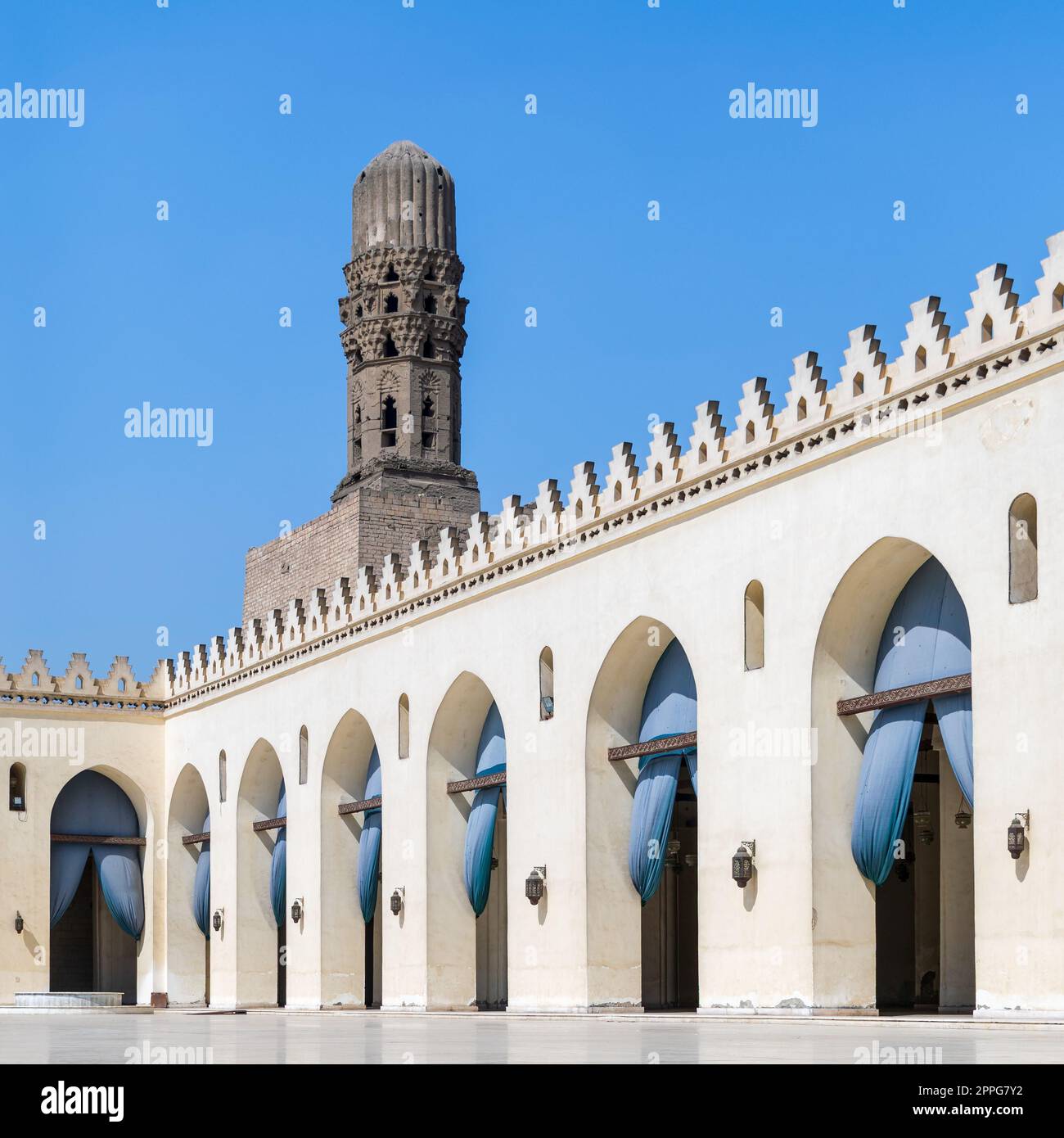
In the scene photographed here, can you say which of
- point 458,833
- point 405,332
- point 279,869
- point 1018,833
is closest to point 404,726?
point 458,833

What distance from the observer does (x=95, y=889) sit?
3969 cm

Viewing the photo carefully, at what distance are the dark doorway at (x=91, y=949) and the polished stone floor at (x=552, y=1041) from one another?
18.4 m

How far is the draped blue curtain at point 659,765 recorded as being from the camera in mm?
23453

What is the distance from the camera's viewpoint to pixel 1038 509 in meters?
17.6

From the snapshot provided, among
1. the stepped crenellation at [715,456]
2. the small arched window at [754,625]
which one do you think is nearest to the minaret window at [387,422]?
the stepped crenellation at [715,456]

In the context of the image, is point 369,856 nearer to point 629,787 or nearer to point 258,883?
point 258,883

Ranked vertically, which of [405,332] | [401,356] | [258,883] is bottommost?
[258,883]

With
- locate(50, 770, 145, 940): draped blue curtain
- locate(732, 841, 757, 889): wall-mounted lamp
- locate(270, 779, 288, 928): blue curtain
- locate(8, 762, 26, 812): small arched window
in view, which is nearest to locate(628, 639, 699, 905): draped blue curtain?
locate(732, 841, 757, 889): wall-mounted lamp

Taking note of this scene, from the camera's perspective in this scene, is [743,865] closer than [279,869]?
Yes

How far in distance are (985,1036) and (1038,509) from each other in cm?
514

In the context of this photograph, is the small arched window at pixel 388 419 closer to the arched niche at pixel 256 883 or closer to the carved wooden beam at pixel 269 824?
the arched niche at pixel 256 883

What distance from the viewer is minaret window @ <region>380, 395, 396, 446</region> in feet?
130

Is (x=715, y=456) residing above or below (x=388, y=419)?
below

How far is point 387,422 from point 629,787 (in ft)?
55.3
